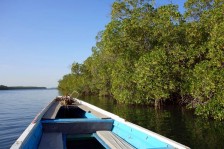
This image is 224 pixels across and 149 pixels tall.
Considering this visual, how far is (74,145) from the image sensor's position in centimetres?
952

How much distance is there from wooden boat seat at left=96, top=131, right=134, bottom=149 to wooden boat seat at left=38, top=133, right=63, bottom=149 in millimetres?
1487

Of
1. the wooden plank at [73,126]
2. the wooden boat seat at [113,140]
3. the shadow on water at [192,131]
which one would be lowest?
the shadow on water at [192,131]

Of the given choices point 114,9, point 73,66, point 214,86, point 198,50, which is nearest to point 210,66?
point 214,86

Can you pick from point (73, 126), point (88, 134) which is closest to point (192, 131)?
point (88, 134)

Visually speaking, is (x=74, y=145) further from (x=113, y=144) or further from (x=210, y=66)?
(x=210, y=66)

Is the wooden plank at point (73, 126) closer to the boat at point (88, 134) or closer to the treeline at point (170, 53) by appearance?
the boat at point (88, 134)

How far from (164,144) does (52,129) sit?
458cm

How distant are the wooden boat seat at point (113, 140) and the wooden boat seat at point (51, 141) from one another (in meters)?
1.49

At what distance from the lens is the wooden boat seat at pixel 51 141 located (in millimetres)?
7395

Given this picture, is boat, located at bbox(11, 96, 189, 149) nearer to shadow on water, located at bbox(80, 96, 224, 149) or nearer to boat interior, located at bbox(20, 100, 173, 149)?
boat interior, located at bbox(20, 100, 173, 149)

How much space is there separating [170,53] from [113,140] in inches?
668

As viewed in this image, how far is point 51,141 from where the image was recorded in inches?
312

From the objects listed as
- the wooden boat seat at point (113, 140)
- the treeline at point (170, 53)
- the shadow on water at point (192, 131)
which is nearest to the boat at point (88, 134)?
the wooden boat seat at point (113, 140)

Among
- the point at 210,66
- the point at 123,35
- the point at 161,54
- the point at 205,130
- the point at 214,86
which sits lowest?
the point at 205,130
